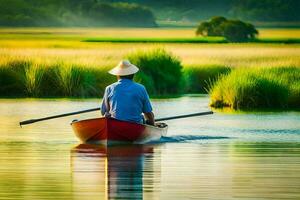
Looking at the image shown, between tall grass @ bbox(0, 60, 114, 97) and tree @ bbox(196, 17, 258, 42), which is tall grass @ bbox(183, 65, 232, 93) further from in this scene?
tree @ bbox(196, 17, 258, 42)

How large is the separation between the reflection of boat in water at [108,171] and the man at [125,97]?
47 centimetres

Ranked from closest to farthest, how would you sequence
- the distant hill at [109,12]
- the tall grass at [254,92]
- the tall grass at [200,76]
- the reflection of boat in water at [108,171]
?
the reflection of boat in water at [108,171] < the tall grass at [254,92] < the tall grass at [200,76] < the distant hill at [109,12]

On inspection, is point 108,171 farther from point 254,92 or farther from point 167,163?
point 254,92

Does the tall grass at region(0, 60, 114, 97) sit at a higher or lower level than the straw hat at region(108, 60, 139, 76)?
lower

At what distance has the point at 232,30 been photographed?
86.8 m

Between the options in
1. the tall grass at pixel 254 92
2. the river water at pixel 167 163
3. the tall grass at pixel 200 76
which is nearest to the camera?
the river water at pixel 167 163

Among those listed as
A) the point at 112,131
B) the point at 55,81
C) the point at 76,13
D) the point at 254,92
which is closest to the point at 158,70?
the point at 55,81

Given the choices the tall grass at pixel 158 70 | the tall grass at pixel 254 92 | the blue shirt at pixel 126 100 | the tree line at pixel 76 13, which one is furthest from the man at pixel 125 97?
the tree line at pixel 76 13

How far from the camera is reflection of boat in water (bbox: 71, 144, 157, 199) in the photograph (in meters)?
14.5

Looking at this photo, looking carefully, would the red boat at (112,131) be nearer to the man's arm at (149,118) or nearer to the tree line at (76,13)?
the man's arm at (149,118)

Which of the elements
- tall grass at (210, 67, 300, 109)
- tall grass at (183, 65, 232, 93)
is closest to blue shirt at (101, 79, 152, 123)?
tall grass at (210, 67, 300, 109)

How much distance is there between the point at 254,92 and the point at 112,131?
1033cm

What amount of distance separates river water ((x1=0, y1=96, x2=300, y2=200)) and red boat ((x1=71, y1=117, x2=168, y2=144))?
0.49ft

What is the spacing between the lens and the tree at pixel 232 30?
86.8 m
